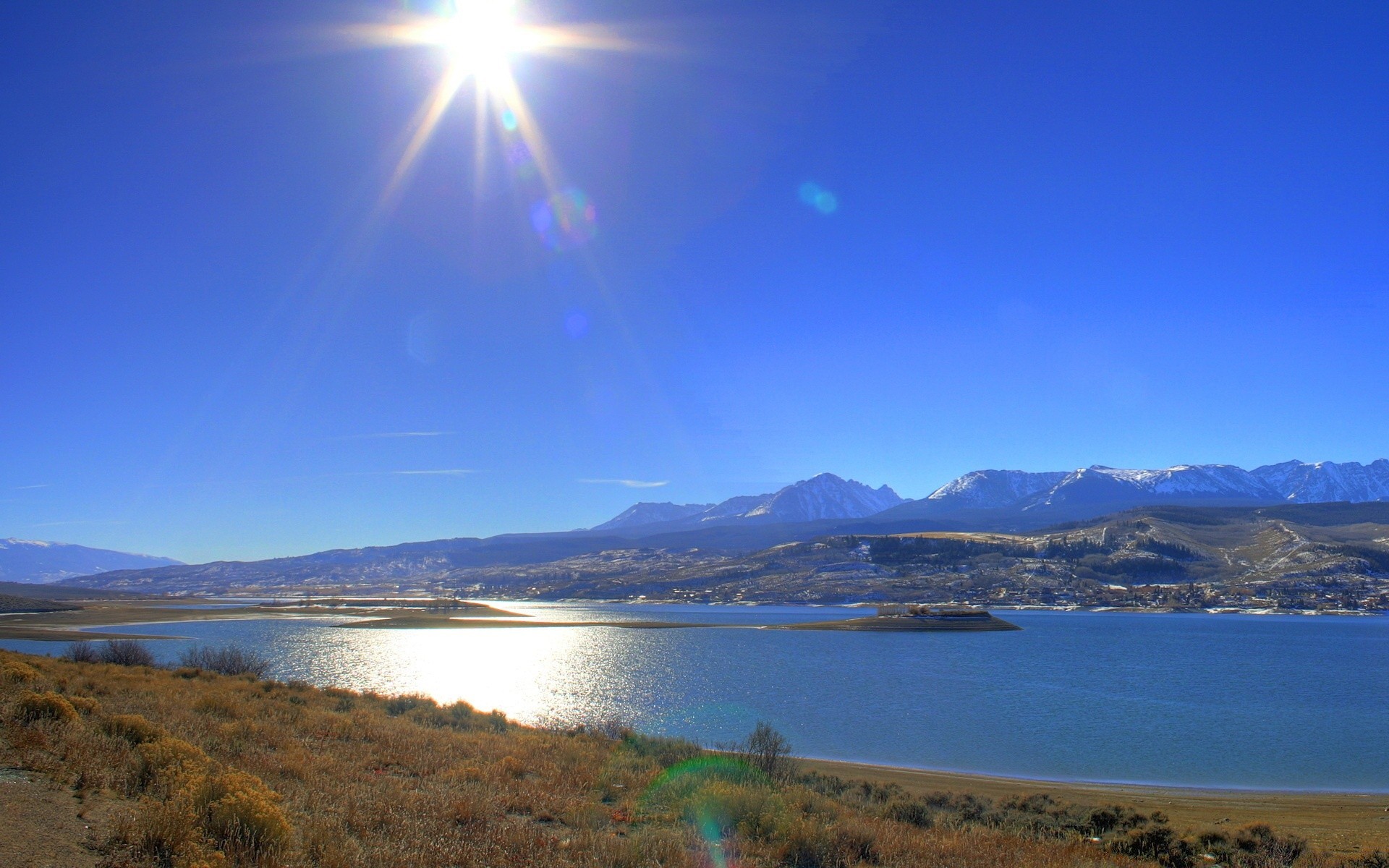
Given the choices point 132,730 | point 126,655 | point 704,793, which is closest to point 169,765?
point 132,730

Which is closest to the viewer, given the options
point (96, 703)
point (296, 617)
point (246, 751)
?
point (246, 751)

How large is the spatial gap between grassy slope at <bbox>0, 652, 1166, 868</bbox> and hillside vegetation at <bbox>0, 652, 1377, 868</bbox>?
39 millimetres

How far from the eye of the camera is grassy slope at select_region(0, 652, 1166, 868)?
27.5 ft

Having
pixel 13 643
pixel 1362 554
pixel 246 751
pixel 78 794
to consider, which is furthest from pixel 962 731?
pixel 1362 554

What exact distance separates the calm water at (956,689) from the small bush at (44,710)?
21475 mm

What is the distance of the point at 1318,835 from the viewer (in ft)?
58.4

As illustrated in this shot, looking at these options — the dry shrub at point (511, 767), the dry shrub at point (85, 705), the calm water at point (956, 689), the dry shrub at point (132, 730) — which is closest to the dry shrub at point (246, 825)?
the dry shrub at point (132, 730)

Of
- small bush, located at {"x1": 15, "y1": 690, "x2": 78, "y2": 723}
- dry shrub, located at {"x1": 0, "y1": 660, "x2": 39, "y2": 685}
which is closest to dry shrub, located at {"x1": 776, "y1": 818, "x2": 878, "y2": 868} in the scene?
small bush, located at {"x1": 15, "y1": 690, "x2": 78, "y2": 723}

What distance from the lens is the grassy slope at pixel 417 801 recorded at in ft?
27.5

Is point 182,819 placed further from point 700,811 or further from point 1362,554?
point 1362,554

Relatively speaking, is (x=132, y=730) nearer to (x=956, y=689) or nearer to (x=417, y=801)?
(x=417, y=801)

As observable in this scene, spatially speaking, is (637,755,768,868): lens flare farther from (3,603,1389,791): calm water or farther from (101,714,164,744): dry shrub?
(3,603,1389,791): calm water

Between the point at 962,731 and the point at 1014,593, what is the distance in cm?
16220

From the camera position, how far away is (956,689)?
156ft
